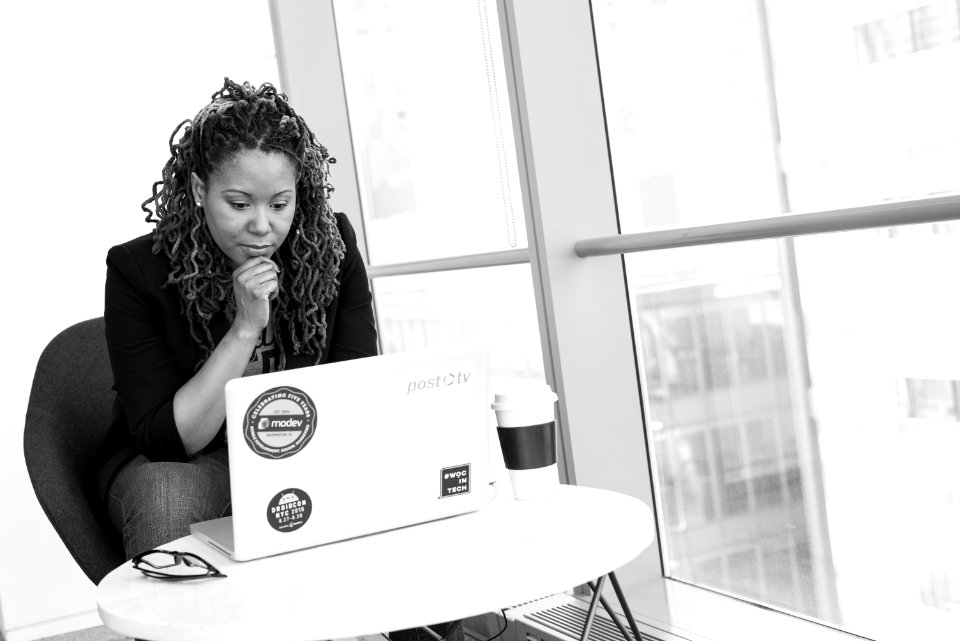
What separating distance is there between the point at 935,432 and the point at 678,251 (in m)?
0.70

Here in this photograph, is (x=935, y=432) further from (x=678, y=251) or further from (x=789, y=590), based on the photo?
(x=678, y=251)

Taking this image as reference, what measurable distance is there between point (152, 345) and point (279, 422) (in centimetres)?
69

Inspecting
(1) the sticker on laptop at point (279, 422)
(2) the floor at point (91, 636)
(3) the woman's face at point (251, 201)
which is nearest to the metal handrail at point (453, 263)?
(3) the woman's face at point (251, 201)

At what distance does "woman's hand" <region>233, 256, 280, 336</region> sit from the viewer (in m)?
1.72

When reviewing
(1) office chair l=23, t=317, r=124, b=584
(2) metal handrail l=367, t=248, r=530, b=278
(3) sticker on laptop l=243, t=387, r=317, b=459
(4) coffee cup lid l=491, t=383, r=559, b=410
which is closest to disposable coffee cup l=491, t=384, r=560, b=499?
(4) coffee cup lid l=491, t=383, r=559, b=410

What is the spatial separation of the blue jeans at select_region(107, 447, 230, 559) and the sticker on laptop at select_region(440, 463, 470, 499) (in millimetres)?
469

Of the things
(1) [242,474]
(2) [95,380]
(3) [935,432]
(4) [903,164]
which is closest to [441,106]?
(2) [95,380]

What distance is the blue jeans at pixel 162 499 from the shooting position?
1513mm

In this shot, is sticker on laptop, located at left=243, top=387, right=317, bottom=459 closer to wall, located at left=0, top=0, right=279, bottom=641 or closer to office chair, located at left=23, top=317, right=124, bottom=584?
office chair, located at left=23, top=317, right=124, bottom=584

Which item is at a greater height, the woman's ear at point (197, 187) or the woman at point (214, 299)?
the woman's ear at point (197, 187)

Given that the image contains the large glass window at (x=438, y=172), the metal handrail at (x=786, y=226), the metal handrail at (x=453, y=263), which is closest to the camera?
the metal handrail at (x=786, y=226)

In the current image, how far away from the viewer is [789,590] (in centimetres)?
198

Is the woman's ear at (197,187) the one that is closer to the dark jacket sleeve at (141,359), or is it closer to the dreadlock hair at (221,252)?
the dreadlock hair at (221,252)

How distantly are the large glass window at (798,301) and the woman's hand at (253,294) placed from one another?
95cm
